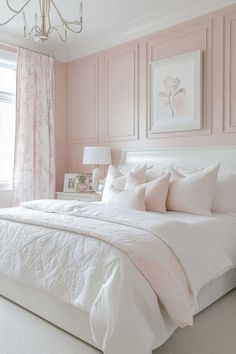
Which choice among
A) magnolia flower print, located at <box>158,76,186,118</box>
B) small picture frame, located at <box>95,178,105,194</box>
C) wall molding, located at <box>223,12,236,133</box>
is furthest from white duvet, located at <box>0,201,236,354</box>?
magnolia flower print, located at <box>158,76,186,118</box>

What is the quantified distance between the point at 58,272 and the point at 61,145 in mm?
3177

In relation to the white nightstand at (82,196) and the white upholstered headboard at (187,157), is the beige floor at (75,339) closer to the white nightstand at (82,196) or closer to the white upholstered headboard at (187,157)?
the white upholstered headboard at (187,157)

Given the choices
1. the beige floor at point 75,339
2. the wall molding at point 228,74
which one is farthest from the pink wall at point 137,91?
the beige floor at point 75,339

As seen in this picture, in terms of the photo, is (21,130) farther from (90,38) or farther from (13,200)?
(90,38)

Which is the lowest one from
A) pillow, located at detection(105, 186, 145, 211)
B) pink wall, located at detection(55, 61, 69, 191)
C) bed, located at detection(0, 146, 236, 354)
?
bed, located at detection(0, 146, 236, 354)

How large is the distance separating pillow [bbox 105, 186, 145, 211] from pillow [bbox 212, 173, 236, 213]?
0.70m

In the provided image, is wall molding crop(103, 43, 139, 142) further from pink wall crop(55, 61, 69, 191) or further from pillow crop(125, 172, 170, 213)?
pillow crop(125, 172, 170, 213)

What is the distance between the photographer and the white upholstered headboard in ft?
10.3

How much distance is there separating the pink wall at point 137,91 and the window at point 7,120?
0.74m

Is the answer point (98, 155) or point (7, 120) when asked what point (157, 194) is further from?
point (7, 120)

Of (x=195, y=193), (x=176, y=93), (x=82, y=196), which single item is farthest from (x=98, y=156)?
(x=195, y=193)

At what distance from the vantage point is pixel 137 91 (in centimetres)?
396

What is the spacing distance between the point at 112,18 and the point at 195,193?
242 cm

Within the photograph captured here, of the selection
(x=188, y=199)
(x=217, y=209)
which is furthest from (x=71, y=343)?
(x=217, y=209)
